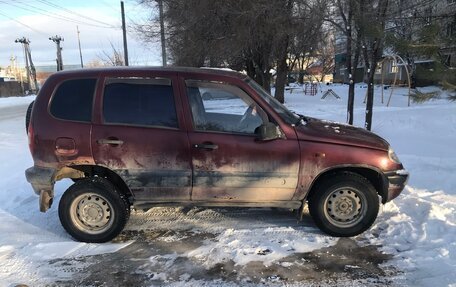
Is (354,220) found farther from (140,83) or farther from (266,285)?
(140,83)

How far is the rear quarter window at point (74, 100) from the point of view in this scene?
5078 mm

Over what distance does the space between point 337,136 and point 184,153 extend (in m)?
1.71

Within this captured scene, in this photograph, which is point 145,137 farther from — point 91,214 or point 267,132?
point 267,132

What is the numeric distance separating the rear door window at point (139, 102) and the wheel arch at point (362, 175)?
1746 millimetres

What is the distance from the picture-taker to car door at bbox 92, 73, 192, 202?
16.3 feet

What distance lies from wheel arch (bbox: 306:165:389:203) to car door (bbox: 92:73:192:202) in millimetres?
1426

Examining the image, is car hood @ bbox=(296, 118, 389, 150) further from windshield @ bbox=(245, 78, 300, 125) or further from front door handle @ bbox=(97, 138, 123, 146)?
front door handle @ bbox=(97, 138, 123, 146)

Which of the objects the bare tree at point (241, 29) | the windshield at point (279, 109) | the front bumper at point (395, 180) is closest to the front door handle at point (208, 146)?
the windshield at point (279, 109)

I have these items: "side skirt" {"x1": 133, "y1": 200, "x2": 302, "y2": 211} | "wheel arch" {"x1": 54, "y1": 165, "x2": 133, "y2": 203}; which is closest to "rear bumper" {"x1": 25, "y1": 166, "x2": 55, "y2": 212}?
"wheel arch" {"x1": 54, "y1": 165, "x2": 133, "y2": 203}

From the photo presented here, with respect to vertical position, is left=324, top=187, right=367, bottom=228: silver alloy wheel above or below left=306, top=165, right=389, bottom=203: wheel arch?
below

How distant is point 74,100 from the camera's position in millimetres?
5121

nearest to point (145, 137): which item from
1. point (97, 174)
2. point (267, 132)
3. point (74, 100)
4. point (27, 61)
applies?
point (97, 174)

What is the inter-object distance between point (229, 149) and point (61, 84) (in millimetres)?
2049

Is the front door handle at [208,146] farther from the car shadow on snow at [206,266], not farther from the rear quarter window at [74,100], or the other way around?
the rear quarter window at [74,100]
